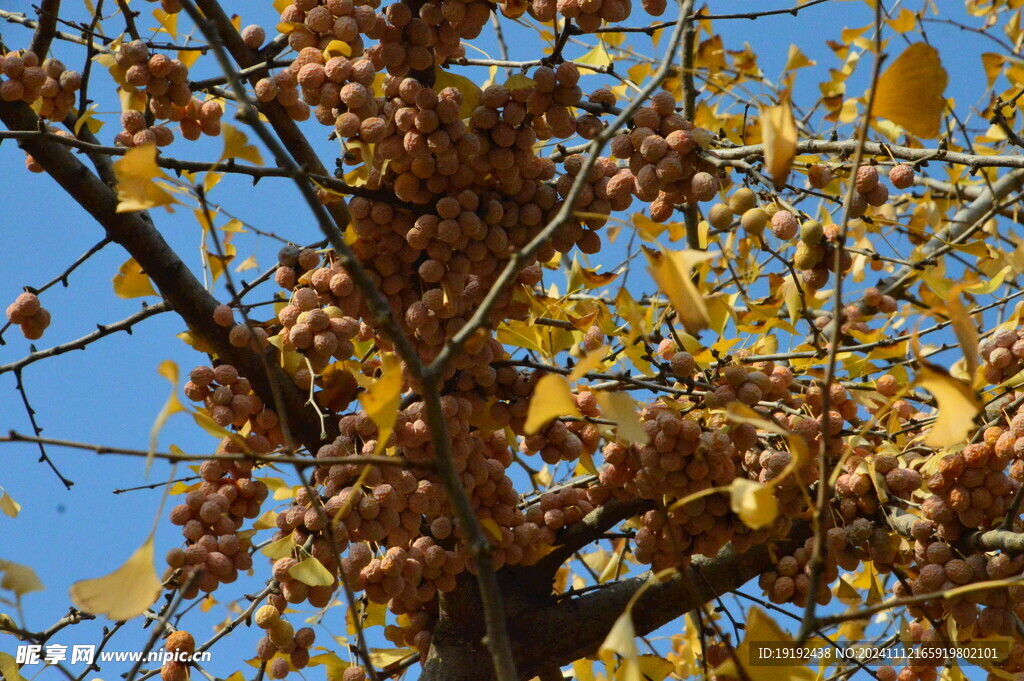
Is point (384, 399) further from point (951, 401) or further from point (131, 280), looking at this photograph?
point (131, 280)

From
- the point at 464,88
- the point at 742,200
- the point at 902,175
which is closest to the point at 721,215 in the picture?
the point at 742,200

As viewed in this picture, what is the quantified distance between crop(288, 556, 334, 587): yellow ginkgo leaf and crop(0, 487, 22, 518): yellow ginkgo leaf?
75cm

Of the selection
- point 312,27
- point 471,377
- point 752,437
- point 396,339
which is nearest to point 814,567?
point 396,339

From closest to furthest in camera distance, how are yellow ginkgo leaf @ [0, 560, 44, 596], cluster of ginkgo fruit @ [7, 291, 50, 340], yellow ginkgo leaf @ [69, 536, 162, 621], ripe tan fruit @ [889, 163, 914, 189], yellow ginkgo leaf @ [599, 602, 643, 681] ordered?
yellow ginkgo leaf @ [599, 602, 643, 681], yellow ginkgo leaf @ [69, 536, 162, 621], yellow ginkgo leaf @ [0, 560, 44, 596], ripe tan fruit @ [889, 163, 914, 189], cluster of ginkgo fruit @ [7, 291, 50, 340]

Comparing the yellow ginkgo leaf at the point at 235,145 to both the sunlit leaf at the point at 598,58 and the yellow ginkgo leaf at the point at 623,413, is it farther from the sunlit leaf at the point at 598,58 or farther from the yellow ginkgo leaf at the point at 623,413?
the sunlit leaf at the point at 598,58

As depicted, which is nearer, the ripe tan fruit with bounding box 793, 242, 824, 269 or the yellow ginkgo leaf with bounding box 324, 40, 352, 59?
the yellow ginkgo leaf with bounding box 324, 40, 352, 59

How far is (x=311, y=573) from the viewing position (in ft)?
5.59

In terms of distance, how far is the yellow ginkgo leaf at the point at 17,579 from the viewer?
1.50 meters

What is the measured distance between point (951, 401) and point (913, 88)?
0.45 m

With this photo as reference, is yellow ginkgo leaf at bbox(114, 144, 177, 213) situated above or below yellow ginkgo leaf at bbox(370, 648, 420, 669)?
above

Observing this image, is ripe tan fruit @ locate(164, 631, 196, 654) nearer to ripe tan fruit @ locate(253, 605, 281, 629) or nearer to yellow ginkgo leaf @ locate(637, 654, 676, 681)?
ripe tan fruit @ locate(253, 605, 281, 629)

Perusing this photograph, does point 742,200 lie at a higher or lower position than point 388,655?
higher

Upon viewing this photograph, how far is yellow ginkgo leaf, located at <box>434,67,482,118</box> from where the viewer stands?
70.2 inches

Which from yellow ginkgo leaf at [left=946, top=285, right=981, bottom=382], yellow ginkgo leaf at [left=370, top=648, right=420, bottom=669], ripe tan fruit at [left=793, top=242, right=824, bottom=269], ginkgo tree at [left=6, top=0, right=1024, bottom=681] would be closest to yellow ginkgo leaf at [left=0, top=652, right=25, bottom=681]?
ginkgo tree at [left=6, top=0, right=1024, bottom=681]
